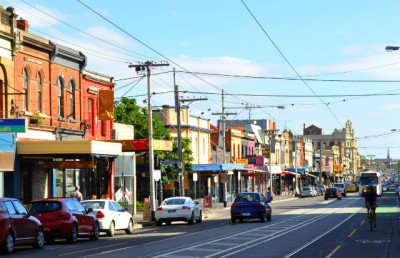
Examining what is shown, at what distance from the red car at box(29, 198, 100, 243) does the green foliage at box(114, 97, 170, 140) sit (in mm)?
39017

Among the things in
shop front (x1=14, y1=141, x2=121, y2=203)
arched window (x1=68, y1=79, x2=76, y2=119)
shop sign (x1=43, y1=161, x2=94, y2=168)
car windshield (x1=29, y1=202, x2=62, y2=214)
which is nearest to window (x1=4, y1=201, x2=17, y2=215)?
car windshield (x1=29, y1=202, x2=62, y2=214)

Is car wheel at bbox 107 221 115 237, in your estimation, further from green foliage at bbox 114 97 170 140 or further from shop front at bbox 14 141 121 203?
green foliage at bbox 114 97 170 140

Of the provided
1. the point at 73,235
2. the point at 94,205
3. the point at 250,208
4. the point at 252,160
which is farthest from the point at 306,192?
the point at 73,235

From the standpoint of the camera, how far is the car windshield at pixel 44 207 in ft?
92.1

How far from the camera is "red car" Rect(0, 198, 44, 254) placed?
22.7 metres

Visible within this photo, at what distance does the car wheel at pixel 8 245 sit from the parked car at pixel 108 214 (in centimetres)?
849

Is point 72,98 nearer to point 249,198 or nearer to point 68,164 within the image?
point 68,164

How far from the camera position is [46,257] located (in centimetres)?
2147

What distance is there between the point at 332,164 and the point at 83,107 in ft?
486

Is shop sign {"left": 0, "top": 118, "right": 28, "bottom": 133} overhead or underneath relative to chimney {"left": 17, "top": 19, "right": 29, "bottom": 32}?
underneath

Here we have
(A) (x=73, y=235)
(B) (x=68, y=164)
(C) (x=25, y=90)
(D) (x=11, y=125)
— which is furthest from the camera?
(B) (x=68, y=164)

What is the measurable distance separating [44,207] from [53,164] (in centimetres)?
1203

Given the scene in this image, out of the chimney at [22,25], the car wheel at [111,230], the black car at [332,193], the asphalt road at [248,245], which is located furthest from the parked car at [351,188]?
the car wheel at [111,230]

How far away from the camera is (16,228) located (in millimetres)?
23547
